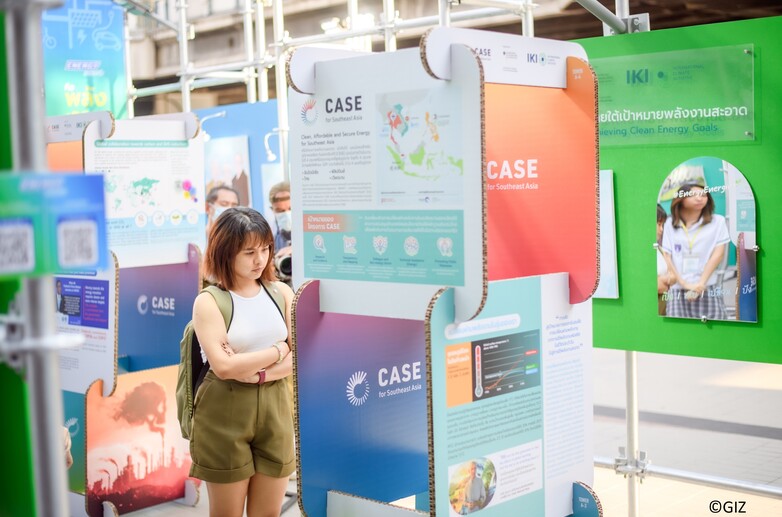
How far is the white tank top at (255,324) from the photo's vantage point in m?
3.45

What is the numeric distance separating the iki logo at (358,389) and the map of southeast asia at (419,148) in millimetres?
596

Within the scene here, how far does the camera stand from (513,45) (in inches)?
110

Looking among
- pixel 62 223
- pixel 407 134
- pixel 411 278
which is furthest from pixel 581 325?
pixel 62 223

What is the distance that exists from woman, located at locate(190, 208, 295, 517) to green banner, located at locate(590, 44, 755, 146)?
1.65 m

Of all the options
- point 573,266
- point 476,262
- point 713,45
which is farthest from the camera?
point 713,45

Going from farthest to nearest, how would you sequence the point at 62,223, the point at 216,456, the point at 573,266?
the point at 216,456
the point at 573,266
the point at 62,223

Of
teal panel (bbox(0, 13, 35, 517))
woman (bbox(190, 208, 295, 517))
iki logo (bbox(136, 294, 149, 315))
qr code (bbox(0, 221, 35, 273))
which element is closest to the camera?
qr code (bbox(0, 221, 35, 273))

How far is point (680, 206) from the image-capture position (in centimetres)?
408

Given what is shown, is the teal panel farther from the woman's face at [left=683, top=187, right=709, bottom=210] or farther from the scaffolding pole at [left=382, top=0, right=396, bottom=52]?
the scaffolding pole at [left=382, top=0, right=396, bottom=52]

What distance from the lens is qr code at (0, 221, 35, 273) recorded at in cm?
140

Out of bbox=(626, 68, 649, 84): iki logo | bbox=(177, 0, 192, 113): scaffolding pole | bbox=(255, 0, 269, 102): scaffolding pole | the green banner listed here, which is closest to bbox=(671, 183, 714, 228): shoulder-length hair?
the green banner

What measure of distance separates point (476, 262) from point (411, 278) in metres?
0.23

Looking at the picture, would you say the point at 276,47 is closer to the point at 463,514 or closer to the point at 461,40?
the point at 461,40

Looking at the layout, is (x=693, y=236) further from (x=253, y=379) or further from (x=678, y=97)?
(x=253, y=379)
